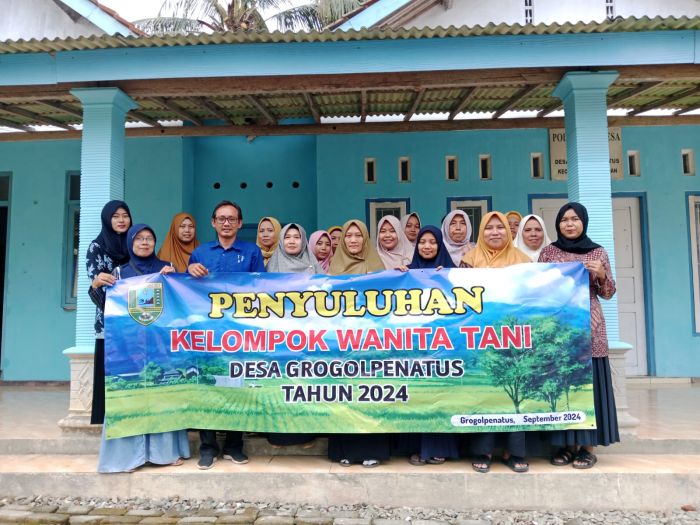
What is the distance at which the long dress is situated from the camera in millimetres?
3406

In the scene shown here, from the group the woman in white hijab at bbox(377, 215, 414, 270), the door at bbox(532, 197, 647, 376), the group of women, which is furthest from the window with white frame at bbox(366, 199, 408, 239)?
the group of women

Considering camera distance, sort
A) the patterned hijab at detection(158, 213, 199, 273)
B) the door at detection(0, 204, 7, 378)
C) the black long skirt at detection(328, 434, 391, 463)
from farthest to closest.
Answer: the door at detection(0, 204, 7, 378)
the patterned hijab at detection(158, 213, 199, 273)
the black long skirt at detection(328, 434, 391, 463)

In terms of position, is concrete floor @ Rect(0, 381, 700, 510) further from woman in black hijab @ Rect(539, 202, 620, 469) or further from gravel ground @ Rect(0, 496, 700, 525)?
woman in black hijab @ Rect(539, 202, 620, 469)

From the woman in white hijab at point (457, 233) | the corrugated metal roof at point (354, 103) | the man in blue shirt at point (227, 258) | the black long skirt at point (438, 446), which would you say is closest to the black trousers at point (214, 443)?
the man in blue shirt at point (227, 258)

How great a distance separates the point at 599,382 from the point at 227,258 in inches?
100.0

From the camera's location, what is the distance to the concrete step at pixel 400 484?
329 cm

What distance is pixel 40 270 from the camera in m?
6.66

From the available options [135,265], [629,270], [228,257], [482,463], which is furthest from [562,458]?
A: [629,270]

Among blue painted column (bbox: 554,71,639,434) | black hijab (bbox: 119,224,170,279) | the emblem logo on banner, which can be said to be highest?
blue painted column (bbox: 554,71,639,434)

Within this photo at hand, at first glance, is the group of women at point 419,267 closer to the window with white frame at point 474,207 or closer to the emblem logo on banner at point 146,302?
the emblem logo on banner at point 146,302

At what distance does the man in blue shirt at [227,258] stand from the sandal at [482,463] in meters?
1.46

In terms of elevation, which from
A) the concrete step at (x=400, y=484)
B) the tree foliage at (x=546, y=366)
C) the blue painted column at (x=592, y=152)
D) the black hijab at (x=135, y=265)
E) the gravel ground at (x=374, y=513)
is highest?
the blue painted column at (x=592, y=152)

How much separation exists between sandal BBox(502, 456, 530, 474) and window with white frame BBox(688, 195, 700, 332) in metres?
4.17

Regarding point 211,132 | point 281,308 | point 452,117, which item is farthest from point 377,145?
point 281,308
